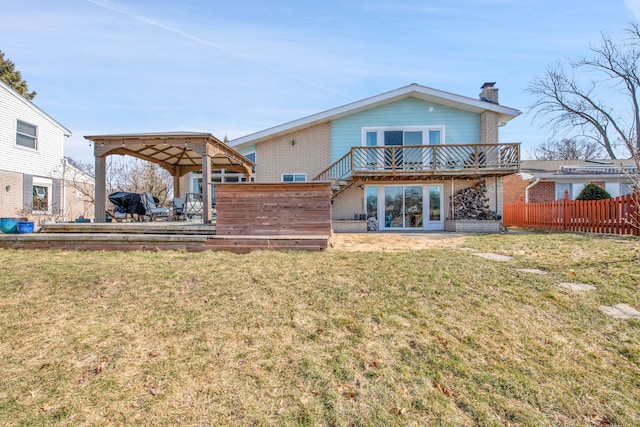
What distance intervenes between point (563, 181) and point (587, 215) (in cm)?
885

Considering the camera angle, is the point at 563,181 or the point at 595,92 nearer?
the point at 563,181

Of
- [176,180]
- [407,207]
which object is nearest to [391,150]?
[407,207]

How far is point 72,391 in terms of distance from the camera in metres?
2.27

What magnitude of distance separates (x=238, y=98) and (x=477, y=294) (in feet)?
55.6

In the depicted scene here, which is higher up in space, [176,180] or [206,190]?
[176,180]

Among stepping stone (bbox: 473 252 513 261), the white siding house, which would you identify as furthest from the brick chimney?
the white siding house

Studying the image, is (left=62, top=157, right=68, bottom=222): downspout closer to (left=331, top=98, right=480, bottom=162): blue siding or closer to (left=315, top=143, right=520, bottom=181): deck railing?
(left=315, top=143, right=520, bottom=181): deck railing

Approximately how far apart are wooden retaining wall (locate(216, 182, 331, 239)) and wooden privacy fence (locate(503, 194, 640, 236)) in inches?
278

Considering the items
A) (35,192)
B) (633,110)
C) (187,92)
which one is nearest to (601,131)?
(633,110)

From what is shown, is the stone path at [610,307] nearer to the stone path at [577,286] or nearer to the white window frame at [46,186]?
the stone path at [577,286]

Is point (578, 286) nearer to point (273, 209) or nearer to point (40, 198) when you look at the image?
point (273, 209)

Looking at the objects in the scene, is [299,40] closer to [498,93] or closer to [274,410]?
[498,93]

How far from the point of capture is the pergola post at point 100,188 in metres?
8.16

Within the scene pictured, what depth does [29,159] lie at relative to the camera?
14.6 m
